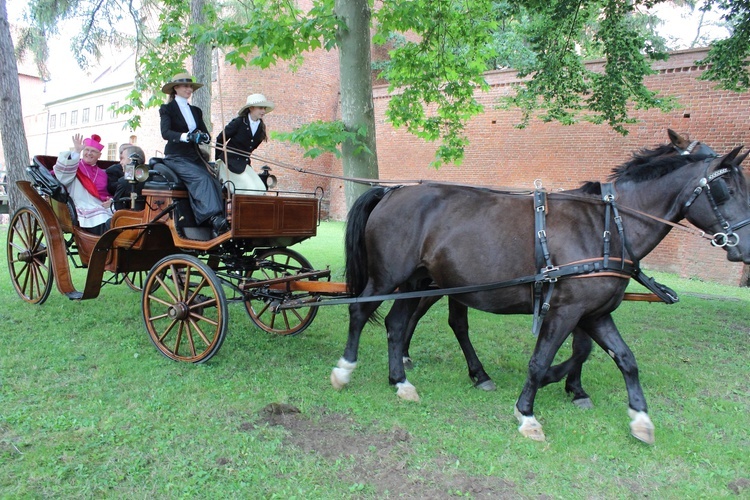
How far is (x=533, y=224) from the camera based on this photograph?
3.69m

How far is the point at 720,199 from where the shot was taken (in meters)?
3.36

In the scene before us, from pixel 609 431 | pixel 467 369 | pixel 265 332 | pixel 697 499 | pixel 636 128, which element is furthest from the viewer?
pixel 636 128

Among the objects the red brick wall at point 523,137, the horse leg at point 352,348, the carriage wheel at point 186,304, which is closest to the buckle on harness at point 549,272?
the horse leg at point 352,348

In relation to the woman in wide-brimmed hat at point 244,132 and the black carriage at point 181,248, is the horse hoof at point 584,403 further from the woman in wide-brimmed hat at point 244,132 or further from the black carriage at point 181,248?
the woman in wide-brimmed hat at point 244,132

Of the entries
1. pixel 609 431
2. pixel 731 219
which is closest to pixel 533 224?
pixel 731 219

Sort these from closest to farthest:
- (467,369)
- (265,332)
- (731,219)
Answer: (731,219), (467,369), (265,332)

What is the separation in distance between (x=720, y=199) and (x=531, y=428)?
1.90 m

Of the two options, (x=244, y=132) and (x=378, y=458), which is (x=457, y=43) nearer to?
(x=244, y=132)

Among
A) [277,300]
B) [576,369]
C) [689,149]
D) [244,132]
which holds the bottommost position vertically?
[576,369]

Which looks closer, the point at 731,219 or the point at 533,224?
the point at 731,219

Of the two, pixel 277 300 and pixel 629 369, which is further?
pixel 277 300

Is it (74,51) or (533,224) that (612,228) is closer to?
(533,224)

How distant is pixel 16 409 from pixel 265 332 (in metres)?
2.41

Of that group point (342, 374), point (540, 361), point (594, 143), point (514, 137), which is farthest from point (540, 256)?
point (514, 137)
